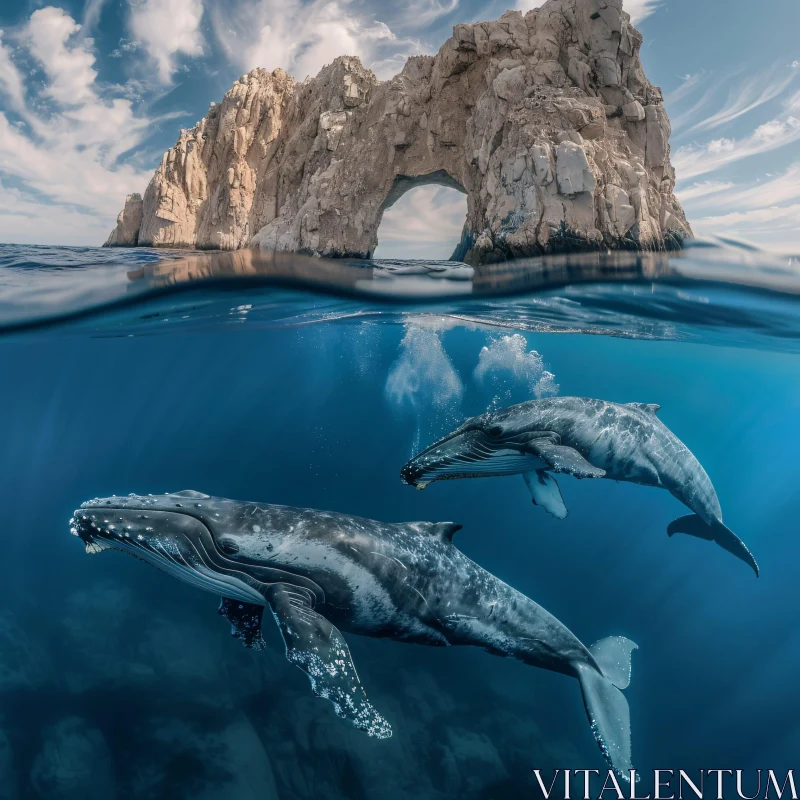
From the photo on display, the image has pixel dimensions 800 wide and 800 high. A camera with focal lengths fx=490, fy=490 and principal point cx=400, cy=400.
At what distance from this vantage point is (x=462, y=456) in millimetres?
8031

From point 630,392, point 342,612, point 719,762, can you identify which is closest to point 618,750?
point 342,612

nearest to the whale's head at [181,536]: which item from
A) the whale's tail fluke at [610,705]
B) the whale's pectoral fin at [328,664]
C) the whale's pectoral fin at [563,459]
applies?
the whale's pectoral fin at [328,664]

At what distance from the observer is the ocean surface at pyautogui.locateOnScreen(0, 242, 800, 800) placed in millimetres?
9258

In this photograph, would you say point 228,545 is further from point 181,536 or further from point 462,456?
point 462,456

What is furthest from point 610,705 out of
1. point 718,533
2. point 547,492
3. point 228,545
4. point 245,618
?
point 718,533

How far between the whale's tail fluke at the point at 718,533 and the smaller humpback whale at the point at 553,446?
2024 millimetres

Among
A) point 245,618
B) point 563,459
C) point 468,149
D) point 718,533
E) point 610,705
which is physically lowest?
point 610,705

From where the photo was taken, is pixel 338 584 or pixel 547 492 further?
pixel 547 492

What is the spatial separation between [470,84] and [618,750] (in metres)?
17.0

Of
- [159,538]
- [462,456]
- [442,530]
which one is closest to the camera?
[159,538]

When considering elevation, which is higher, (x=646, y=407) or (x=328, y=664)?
(x=646, y=407)

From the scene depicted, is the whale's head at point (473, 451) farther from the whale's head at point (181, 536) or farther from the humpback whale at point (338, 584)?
the whale's head at point (181, 536)

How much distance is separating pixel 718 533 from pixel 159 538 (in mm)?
10568

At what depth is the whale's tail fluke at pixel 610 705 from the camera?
19.6 ft
